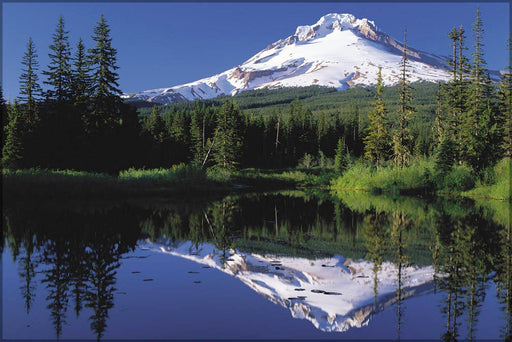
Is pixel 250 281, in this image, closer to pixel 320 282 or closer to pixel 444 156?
pixel 320 282

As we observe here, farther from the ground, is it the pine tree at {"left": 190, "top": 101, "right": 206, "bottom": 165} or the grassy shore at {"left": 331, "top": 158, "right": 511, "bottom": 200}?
the pine tree at {"left": 190, "top": 101, "right": 206, "bottom": 165}

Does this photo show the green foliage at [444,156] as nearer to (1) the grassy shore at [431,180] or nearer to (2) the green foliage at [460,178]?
(1) the grassy shore at [431,180]

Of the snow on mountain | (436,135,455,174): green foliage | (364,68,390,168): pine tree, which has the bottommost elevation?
the snow on mountain

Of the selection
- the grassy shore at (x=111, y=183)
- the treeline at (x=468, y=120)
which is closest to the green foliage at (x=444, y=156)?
the treeline at (x=468, y=120)

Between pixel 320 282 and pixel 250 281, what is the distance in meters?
1.42

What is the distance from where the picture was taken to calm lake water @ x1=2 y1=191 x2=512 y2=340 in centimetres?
607

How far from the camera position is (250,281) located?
8.54 m

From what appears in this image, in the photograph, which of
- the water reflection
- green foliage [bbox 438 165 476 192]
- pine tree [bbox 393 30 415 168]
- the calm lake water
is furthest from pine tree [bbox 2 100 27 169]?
green foliage [bbox 438 165 476 192]

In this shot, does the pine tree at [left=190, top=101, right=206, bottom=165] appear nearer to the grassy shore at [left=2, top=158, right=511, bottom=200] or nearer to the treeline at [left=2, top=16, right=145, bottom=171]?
the grassy shore at [left=2, top=158, right=511, bottom=200]

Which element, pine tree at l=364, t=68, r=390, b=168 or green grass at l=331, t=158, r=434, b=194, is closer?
green grass at l=331, t=158, r=434, b=194

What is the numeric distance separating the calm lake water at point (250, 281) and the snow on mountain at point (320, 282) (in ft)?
0.09

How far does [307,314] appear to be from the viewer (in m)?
6.64

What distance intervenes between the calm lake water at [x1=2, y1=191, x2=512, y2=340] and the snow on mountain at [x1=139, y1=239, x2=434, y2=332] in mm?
28

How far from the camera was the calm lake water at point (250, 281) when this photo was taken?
607 centimetres
